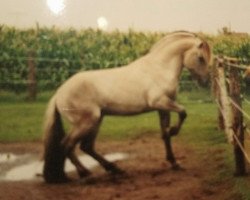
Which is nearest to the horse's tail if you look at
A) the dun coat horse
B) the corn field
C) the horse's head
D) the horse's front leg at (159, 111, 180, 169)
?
the dun coat horse

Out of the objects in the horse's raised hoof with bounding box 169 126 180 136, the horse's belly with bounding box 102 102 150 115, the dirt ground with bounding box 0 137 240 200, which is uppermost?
the horse's belly with bounding box 102 102 150 115

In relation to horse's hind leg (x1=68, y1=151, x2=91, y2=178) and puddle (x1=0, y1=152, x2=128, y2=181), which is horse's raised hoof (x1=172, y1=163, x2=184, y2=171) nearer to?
puddle (x1=0, y1=152, x2=128, y2=181)

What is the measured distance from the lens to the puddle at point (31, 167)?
5.89 ft

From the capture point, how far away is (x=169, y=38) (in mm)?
1919

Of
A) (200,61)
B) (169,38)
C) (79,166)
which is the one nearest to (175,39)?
(169,38)

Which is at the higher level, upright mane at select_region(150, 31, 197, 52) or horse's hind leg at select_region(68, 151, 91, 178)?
upright mane at select_region(150, 31, 197, 52)

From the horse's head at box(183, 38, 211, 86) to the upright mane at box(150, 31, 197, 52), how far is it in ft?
0.18

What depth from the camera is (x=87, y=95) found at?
6.06 feet

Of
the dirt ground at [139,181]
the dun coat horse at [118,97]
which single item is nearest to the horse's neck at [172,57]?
the dun coat horse at [118,97]

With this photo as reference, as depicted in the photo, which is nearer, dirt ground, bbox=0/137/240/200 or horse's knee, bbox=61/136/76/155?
dirt ground, bbox=0/137/240/200

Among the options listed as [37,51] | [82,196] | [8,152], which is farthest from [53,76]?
[82,196]

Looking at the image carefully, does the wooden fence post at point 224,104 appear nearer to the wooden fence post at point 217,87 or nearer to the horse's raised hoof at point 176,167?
the wooden fence post at point 217,87

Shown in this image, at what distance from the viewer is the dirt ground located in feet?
5.67

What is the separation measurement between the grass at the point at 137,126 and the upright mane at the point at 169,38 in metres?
0.22
